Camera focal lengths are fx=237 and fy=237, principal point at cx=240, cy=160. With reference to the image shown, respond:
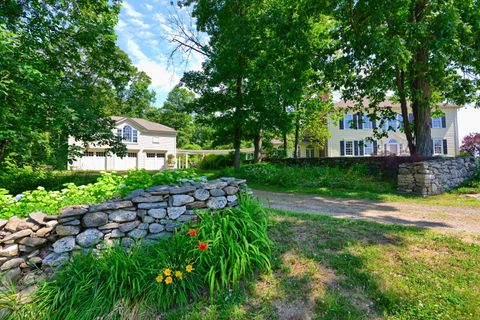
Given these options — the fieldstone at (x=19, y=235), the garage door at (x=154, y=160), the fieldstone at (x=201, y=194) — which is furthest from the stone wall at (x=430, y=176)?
the garage door at (x=154, y=160)

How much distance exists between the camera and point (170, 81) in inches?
503

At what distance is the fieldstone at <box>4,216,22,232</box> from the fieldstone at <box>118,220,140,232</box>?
3.90ft

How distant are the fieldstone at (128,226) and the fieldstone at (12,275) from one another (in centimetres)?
121

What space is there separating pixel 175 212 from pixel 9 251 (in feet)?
6.58

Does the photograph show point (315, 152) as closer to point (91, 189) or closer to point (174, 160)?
point (174, 160)

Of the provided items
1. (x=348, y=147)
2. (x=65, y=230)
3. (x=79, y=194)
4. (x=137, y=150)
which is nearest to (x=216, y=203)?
(x=65, y=230)

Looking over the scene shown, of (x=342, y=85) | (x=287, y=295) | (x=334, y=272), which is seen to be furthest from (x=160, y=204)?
(x=342, y=85)

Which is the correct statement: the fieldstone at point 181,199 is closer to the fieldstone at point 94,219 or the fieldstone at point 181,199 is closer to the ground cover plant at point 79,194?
the ground cover plant at point 79,194

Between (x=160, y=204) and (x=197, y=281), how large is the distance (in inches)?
49.1

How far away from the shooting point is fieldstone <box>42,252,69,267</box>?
294 cm

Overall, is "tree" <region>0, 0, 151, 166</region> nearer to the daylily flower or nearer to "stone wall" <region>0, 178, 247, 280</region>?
"stone wall" <region>0, 178, 247, 280</region>

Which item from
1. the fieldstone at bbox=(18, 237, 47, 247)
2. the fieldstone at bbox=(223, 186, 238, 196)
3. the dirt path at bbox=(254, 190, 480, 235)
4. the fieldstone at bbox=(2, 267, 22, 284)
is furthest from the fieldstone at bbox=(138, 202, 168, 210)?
the dirt path at bbox=(254, 190, 480, 235)

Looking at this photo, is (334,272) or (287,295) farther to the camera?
(334,272)

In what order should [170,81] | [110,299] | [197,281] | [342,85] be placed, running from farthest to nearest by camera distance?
[170,81]
[342,85]
[197,281]
[110,299]
